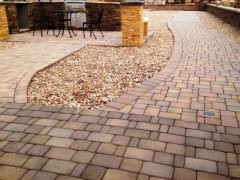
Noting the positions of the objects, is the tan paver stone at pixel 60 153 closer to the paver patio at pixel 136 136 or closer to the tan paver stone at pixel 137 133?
the paver patio at pixel 136 136

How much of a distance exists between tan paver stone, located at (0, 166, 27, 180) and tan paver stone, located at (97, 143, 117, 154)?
2.31 feet

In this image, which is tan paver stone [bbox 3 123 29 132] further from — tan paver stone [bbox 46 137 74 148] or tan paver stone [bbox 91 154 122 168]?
tan paver stone [bbox 91 154 122 168]

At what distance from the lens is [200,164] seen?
2.38 meters

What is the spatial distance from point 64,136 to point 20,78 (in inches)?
88.1

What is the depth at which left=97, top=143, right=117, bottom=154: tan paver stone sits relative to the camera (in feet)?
8.43

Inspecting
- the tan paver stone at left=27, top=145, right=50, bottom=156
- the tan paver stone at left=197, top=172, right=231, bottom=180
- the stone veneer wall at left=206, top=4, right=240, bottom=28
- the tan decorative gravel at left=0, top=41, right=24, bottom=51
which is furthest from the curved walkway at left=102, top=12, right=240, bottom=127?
the stone veneer wall at left=206, top=4, right=240, bottom=28

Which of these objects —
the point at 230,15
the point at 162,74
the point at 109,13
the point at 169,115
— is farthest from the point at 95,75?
the point at 230,15

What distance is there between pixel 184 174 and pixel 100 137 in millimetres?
955

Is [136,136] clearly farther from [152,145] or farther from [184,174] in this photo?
[184,174]

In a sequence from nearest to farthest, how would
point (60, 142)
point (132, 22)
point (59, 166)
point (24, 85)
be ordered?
1. point (59, 166)
2. point (60, 142)
3. point (24, 85)
4. point (132, 22)

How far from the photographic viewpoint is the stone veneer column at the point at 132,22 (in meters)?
6.89

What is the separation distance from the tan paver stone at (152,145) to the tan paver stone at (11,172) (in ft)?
3.67

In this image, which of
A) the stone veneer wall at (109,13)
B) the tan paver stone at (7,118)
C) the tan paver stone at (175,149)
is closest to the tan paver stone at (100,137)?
the tan paver stone at (175,149)

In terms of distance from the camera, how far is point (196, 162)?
241 centimetres
